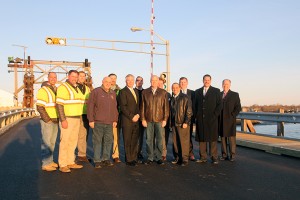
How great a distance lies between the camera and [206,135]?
789 cm

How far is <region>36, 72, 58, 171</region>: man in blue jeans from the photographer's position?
6.86 metres

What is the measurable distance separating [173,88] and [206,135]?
1399mm

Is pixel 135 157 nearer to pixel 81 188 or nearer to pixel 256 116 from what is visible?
pixel 81 188

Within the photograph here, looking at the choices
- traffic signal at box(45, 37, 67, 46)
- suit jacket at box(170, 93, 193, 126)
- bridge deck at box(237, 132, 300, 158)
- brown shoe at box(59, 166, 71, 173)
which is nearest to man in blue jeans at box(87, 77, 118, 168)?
brown shoe at box(59, 166, 71, 173)

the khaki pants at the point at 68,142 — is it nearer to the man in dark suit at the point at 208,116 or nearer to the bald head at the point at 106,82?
the bald head at the point at 106,82

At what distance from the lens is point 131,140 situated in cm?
773

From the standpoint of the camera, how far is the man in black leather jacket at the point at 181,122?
762cm

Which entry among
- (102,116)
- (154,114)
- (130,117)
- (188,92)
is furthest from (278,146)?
(102,116)

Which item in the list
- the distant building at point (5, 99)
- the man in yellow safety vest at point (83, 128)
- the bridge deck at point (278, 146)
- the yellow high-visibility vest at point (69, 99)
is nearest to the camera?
the yellow high-visibility vest at point (69, 99)

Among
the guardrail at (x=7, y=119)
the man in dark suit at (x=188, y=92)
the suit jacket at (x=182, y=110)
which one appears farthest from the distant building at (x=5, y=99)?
the suit jacket at (x=182, y=110)

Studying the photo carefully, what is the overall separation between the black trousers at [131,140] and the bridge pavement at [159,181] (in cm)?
30

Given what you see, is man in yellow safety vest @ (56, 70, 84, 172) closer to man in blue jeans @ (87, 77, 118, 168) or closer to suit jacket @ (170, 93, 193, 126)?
man in blue jeans @ (87, 77, 118, 168)

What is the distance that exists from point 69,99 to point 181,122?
8.69ft

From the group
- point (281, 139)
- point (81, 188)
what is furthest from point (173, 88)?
point (281, 139)
